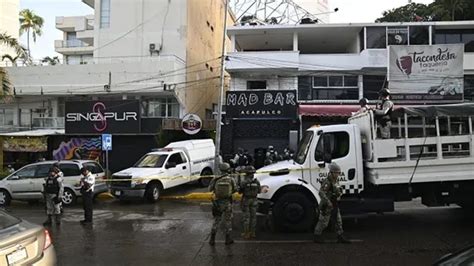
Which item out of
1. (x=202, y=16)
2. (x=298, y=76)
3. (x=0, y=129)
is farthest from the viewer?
(x=202, y=16)

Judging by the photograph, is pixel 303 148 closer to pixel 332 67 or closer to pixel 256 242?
pixel 256 242

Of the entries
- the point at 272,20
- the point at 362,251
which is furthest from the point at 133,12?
the point at 362,251

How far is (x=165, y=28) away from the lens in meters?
33.0

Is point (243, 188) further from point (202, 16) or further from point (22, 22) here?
point (22, 22)

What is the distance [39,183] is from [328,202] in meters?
12.5

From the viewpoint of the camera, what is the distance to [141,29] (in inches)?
1320

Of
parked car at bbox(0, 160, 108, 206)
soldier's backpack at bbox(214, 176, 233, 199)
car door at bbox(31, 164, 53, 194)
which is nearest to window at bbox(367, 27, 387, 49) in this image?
parked car at bbox(0, 160, 108, 206)

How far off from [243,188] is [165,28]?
24.1 meters

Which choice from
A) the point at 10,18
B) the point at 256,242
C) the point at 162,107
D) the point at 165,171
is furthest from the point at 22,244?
the point at 10,18

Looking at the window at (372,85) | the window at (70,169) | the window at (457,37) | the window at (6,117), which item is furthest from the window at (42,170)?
the window at (457,37)

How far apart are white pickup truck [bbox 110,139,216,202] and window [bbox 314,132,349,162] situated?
854cm

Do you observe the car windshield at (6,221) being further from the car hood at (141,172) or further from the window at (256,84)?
the window at (256,84)

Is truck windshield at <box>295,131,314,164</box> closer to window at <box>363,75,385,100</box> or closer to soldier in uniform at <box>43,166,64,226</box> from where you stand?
soldier in uniform at <box>43,166,64,226</box>

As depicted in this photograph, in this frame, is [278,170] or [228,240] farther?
[278,170]
